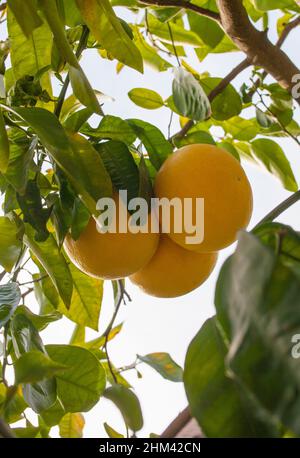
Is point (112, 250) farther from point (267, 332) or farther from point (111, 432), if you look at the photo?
point (267, 332)

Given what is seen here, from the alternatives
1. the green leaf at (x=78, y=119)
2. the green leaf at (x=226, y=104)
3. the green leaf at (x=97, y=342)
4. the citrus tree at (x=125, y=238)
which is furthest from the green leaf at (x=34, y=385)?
the green leaf at (x=226, y=104)

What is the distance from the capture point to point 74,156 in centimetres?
70

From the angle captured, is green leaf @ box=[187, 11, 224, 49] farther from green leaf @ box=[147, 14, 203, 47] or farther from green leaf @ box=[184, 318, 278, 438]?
green leaf @ box=[184, 318, 278, 438]

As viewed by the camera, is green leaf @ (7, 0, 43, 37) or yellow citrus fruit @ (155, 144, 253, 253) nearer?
green leaf @ (7, 0, 43, 37)

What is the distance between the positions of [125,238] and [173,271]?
0.31ft

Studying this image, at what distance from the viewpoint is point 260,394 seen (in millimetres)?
321

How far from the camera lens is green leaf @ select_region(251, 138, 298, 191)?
124 cm

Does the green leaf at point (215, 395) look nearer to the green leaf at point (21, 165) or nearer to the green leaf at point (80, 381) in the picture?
the green leaf at point (21, 165)

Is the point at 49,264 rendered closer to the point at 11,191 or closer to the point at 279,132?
the point at 11,191

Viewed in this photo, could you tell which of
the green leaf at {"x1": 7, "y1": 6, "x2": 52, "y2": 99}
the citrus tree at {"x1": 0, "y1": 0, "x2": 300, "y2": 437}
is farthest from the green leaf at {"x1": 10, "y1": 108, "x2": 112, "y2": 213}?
the green leaf at {"x1": 7, "y1": 6, "x2": 52, "y2": 99}

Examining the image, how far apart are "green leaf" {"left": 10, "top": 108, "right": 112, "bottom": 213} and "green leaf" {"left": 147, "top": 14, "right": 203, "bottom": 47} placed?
0.58 m

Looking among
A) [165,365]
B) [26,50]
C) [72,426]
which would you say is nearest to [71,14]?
[26,50]
